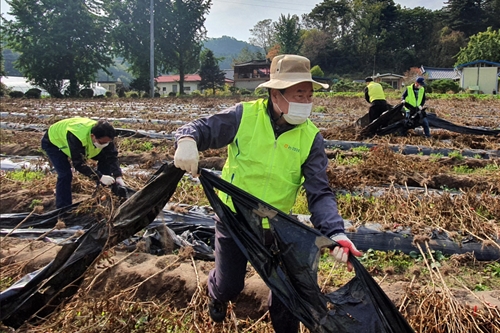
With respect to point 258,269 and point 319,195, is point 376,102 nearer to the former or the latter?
point 319,195

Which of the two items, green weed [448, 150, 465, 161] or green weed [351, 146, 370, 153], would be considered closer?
green weed [448, 150, 465, 161]

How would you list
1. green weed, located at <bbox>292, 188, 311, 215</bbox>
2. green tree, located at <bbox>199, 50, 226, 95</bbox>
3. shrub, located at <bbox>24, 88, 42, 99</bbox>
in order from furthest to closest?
green tree, located at <bbox>199, 50, 226, 95</bbox>
shrub, located at <bbox>24, 88, 42, 99</bbox>
green weed, located at <bbox>292, 188, 311, 215</bbox>

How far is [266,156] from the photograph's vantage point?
84.5 inches

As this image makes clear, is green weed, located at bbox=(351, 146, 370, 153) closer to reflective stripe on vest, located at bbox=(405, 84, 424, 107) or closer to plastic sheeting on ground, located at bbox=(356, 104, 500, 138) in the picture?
plastic sheeting on ground, located at bbox=(356, 104, 500, 138)

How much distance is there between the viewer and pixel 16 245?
3947 millimetres

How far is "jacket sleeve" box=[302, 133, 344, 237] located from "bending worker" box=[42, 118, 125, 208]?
2636 millimetres

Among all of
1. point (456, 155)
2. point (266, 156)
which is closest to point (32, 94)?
point (456, 155)

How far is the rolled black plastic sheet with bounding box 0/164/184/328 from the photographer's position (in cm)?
236

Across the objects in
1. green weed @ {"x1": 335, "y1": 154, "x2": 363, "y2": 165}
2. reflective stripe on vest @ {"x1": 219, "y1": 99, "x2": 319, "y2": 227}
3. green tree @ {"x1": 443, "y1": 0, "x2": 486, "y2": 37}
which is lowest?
green weed @ {"x1": 335, "y1": 154, "x2": 363, "y2": 165}

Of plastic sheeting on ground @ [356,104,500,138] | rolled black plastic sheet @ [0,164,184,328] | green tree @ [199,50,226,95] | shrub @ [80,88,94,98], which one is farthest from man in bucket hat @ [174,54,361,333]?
green tree @ [199,50,226,95]

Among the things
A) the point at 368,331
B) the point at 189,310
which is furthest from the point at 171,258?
the point at 368,331

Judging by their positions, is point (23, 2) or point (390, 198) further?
point (23, 2)

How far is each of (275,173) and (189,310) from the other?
A: 1.42m

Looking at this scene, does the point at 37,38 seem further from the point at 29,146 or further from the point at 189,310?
the point at 189,310
